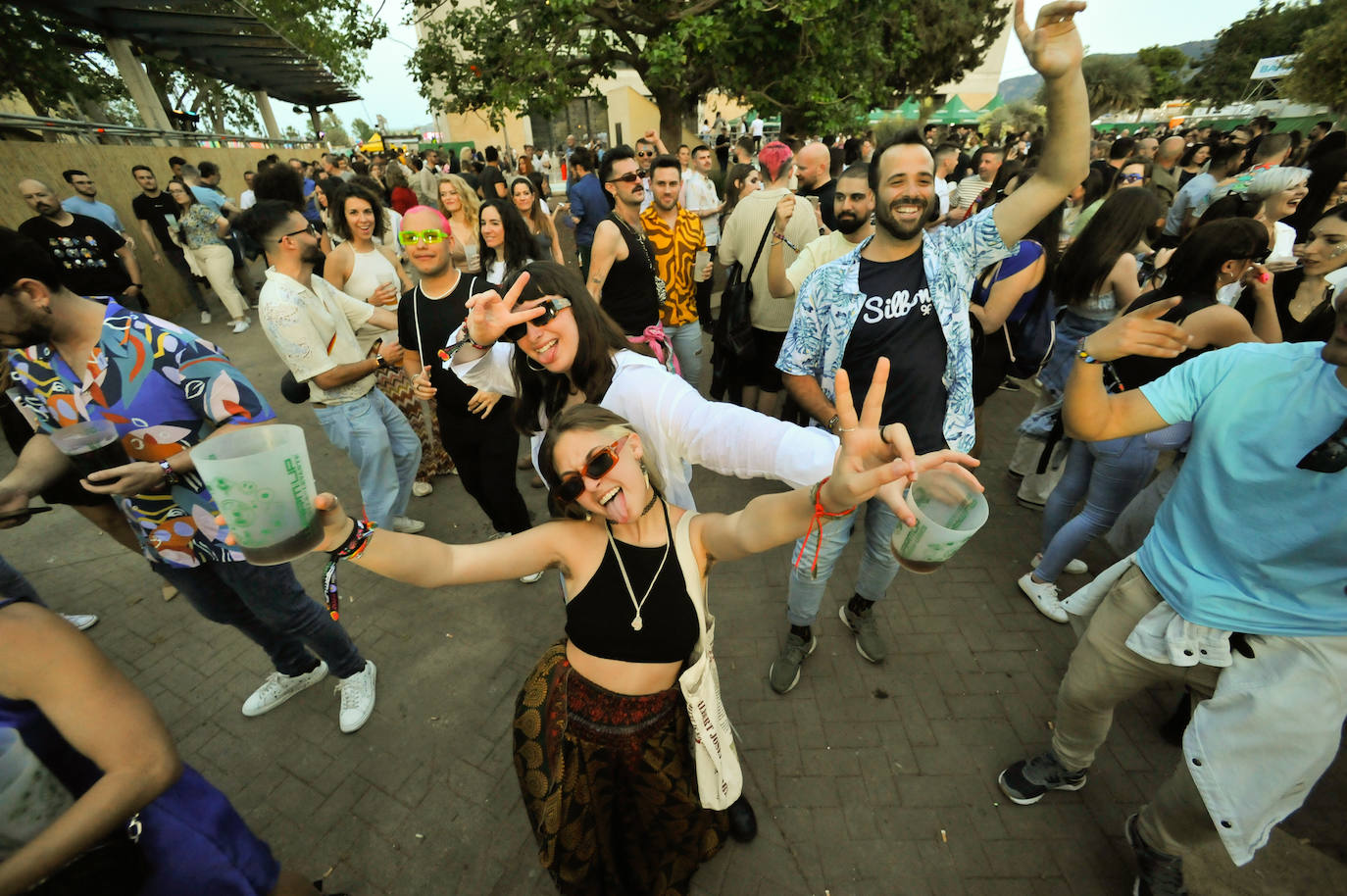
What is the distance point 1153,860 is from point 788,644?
1584mm

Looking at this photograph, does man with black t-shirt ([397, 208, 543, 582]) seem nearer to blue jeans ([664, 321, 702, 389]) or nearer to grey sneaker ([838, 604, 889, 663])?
blue jeans ([664, 321, 702, 389])

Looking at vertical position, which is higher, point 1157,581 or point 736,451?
point 736,451

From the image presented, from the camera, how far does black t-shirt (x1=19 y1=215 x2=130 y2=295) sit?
19.5 ft

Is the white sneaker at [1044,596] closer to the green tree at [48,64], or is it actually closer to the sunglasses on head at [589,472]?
the sunglasses on head at [589,472]

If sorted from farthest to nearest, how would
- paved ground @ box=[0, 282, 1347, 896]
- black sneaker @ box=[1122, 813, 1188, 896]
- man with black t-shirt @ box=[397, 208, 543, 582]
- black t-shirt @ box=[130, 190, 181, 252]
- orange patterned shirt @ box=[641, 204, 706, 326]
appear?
black t-shirt @ box=[130, 190, 181, 252], orange patterned shirt @ box=[641, 204, 706, 326], man with black t-shirt @ box=[397, 208, 543, 582], paved ground @ box=[0, 282, 1347, 896], black sneaker @ box=[1122, 813, 1188, 896]

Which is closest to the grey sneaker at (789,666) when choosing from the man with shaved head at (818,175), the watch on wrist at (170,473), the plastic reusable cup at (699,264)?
the watch on wrist at (170,473)

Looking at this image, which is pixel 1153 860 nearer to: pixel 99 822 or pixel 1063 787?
pixel 1063 787

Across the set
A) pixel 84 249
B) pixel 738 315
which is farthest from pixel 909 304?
pixel 84 249

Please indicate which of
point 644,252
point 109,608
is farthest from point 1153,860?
point 109,608

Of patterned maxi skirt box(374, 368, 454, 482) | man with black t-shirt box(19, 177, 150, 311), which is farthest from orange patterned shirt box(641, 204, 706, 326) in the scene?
man with black t-shirt box(19, 177, 150, 311)

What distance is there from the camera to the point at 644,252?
13.9 feet

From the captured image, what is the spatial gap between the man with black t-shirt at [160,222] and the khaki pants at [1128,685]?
11.9 m

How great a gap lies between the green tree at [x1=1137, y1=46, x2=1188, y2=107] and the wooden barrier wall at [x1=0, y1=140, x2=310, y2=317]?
64.2 m

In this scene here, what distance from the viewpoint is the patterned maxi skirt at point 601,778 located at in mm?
1898
